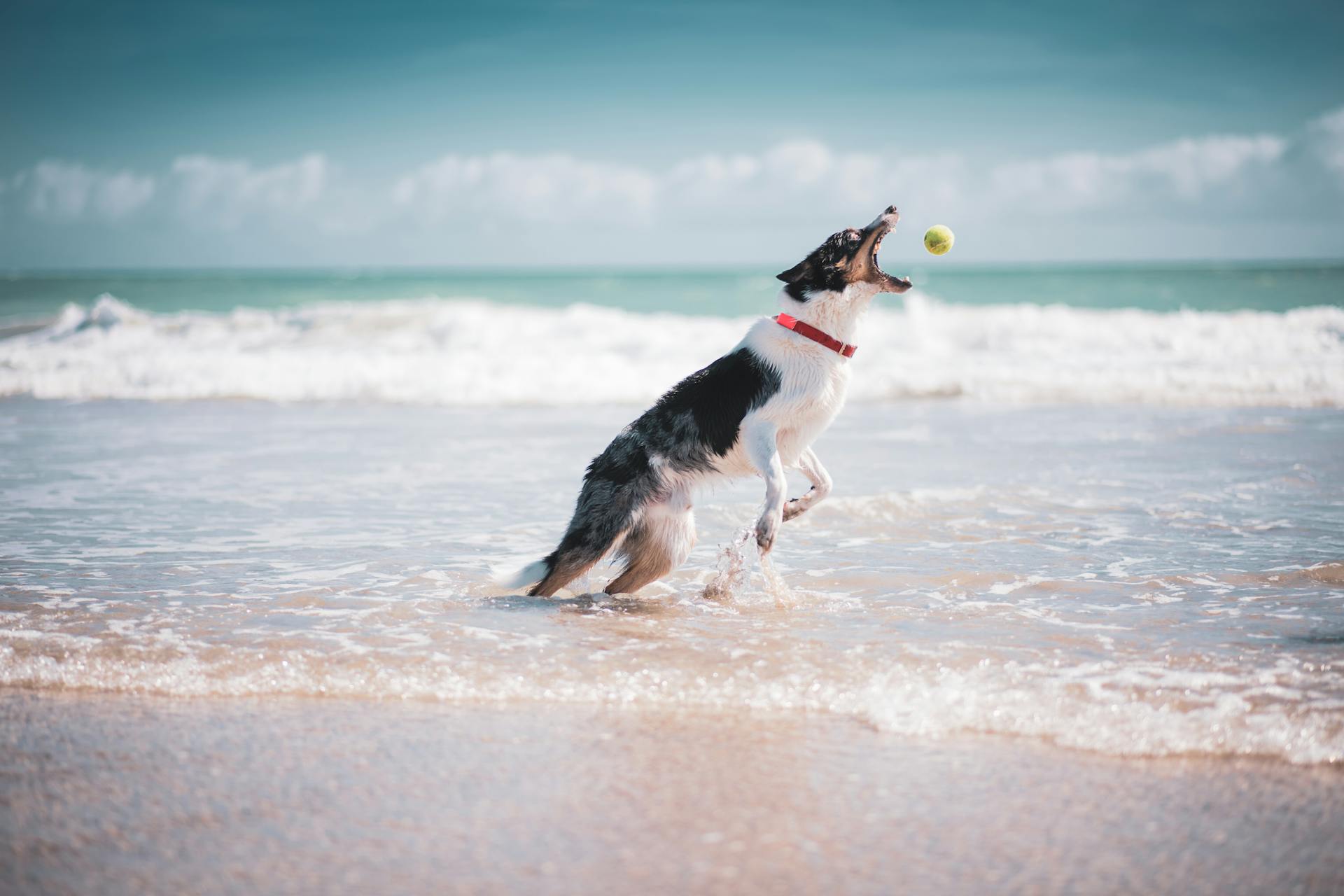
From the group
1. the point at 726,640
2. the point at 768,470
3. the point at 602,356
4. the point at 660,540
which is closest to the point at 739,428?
the point at 768,470

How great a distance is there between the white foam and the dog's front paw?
9.25m

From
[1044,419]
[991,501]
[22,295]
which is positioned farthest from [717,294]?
[991,501]

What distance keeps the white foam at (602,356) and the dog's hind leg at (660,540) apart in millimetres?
8876

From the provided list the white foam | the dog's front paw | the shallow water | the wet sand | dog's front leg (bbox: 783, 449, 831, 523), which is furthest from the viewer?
the white foam

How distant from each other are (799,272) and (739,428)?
32.4 inches

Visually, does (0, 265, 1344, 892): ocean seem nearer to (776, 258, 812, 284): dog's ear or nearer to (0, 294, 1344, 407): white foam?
(776, 258, 812, 284): dog's ear

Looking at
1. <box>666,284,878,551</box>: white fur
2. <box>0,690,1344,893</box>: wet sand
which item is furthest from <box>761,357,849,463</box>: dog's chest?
<box>0,690,1344,893</box>: wet sand

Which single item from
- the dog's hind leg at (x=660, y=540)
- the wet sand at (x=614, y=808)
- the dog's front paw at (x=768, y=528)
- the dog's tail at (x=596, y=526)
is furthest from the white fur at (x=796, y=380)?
the wet sand at (x=614, y=808)

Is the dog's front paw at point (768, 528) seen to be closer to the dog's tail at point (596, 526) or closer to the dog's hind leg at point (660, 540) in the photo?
the dog's hind leg at point (660, 540)

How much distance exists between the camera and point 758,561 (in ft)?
19.3

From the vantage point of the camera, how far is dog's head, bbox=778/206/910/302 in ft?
16.0

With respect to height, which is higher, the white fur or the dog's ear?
the dog's ear

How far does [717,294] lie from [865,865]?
42.5 meters

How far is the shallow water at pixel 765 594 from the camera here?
372 centimetres
